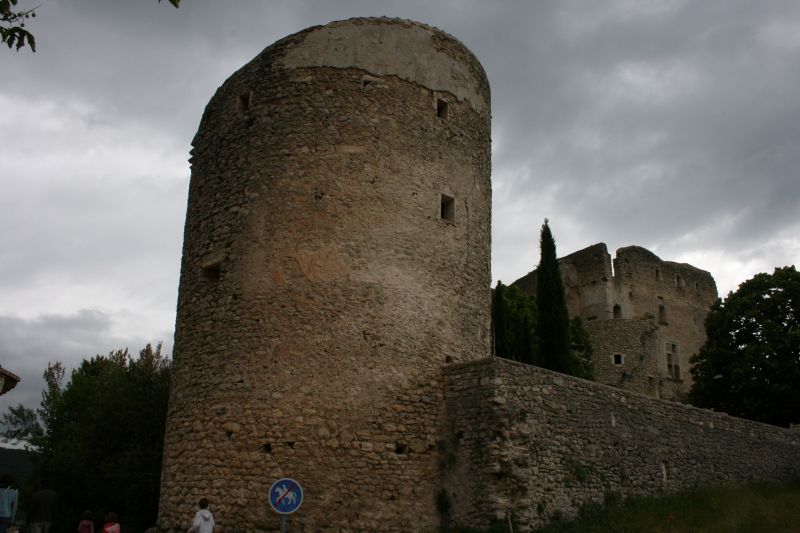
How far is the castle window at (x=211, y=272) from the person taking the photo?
14398 millimetres

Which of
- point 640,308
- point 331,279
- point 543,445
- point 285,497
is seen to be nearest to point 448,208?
point 331,279

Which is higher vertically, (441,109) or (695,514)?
(441,109)

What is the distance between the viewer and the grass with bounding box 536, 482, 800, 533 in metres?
13.1

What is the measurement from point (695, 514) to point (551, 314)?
1166cm

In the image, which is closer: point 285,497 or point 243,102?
point 285,497

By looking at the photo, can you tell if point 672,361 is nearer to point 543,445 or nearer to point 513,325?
point 513,325

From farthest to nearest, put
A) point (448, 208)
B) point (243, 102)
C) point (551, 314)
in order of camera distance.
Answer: point (551, 314)
point (243, 102)
point (448, 208)

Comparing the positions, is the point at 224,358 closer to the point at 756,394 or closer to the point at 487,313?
the point at 487,313

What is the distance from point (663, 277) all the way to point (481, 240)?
137 feet

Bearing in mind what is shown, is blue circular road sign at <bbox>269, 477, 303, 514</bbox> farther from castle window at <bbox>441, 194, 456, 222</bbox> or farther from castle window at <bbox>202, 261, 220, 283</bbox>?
castle window at <bbox>441, 194, 456, 222</bbox>

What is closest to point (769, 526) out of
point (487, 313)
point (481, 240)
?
point (487, 313)

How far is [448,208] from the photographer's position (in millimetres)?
15070

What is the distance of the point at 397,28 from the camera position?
1530cm

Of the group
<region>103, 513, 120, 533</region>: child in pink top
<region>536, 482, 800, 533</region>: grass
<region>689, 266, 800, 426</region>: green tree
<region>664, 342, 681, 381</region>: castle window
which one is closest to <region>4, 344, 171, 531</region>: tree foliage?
→ <region>103, 513, 120, 533</region>: child in pink top
